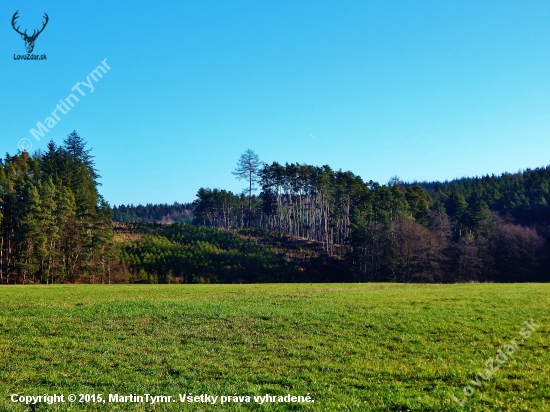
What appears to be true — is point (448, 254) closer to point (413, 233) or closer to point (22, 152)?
point (413, 233)

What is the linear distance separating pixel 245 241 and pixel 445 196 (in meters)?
88.6

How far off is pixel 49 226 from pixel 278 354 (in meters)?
60.1

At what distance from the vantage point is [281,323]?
2233 centimetres

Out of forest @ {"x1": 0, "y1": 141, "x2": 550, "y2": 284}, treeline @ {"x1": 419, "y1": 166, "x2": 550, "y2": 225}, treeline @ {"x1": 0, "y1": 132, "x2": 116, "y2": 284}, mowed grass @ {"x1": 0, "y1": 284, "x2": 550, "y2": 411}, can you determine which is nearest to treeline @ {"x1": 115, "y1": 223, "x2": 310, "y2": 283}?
forest @ {"x1": 0, "y1": 141, "x2": 550, "y2": 284}

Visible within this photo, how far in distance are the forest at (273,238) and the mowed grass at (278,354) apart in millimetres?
43056

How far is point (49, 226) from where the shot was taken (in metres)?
63.5

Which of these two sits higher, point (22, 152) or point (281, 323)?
point (22, 152)

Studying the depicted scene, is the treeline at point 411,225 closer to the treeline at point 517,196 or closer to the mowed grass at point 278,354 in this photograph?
the treeline at point 517,196

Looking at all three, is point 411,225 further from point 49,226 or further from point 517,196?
point 49,226

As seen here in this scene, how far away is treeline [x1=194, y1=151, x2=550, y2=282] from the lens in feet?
296

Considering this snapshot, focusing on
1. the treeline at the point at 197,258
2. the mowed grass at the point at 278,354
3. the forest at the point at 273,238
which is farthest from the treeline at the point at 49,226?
the mowed grass at the point at 278,354

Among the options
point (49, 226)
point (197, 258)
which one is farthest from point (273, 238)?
point (49, 226)

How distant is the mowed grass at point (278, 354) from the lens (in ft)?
36.6

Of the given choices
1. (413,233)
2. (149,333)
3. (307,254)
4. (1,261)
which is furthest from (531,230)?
(1,261)
